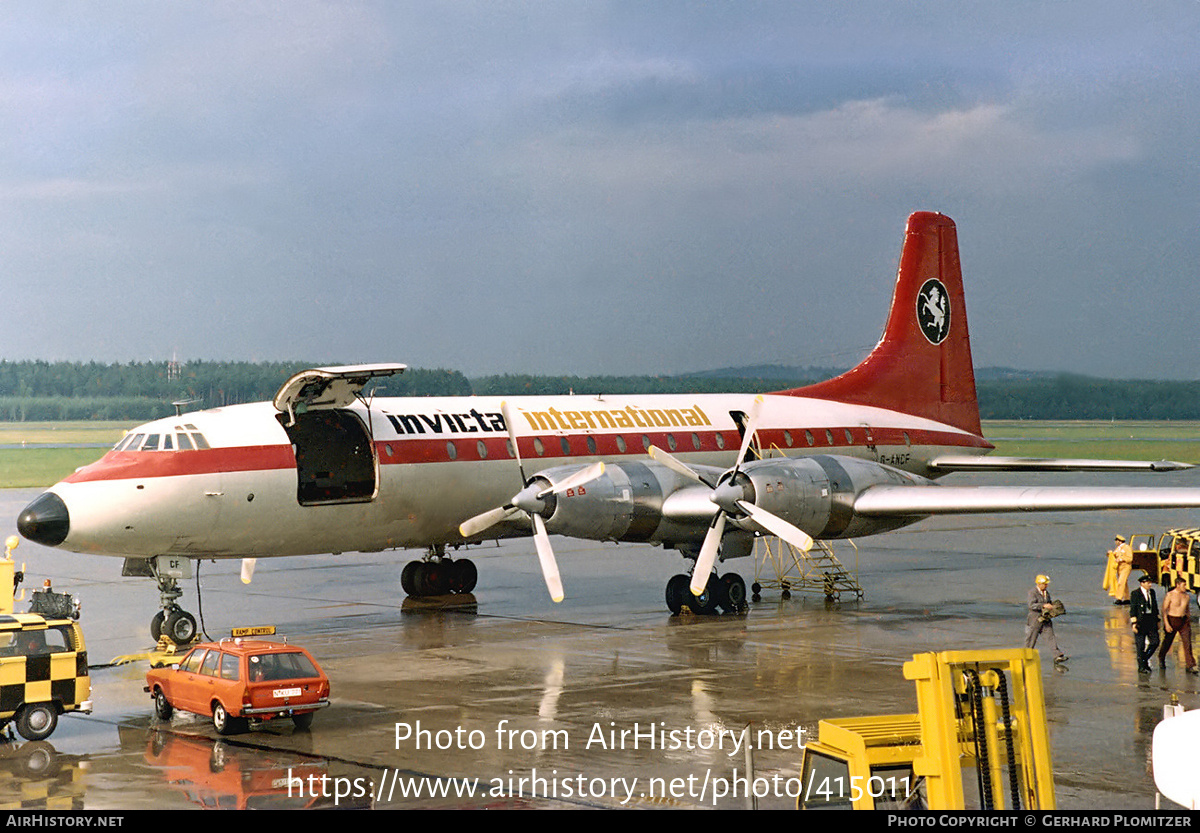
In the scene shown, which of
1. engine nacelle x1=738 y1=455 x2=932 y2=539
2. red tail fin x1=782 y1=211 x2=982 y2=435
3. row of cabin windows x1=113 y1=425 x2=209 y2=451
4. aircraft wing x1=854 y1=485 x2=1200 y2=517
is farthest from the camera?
red tail fin x1=782 y1=211 x2=982 y2=435

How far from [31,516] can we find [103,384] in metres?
43.5

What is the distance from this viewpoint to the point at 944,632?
21469 mm

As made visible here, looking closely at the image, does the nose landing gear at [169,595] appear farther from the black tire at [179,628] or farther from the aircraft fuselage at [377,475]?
the aircraft fuselage at [377,475]

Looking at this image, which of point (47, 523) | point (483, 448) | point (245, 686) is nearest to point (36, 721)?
point (245, 686)

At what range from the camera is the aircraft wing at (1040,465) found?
26.1 metres

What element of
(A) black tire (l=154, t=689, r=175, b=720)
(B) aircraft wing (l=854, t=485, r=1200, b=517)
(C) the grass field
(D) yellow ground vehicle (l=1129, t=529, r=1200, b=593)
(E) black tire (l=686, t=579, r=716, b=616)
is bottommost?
(A) black tire (l=154, t=689, r=175, b=720)

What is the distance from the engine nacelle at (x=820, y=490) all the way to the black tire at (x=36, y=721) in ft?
37.8

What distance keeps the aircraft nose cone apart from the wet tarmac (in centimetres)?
197

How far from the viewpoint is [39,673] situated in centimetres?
1490

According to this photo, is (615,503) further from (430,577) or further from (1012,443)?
(1012,443)

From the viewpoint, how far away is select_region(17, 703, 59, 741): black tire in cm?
1486

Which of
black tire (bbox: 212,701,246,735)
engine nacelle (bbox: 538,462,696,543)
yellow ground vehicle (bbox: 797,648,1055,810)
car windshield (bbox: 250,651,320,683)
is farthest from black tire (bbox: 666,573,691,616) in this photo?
yellow ground vehicle (bbox: 797,648,1055,810)

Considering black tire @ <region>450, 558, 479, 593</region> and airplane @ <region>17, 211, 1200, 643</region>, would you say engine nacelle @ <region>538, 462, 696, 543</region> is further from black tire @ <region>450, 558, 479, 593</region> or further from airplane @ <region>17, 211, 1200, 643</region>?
black tire @ <region>450, 558, 479, 593</region>
